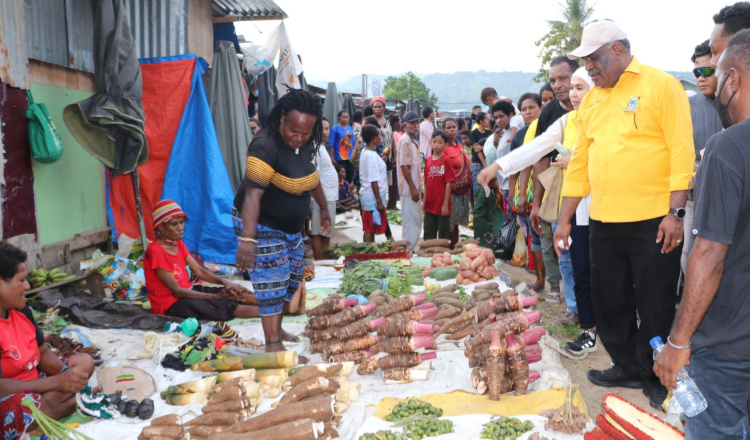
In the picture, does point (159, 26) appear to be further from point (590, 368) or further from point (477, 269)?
point (590, 368)

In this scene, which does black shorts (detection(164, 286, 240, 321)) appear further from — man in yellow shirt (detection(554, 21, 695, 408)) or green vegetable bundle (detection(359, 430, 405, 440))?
man in yellow shirt (detection(554, 21, 695, 408))

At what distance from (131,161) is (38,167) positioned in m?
0.93

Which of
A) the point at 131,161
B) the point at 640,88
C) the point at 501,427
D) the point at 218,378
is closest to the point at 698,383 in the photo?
the point at 501,427

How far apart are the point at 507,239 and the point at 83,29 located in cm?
623

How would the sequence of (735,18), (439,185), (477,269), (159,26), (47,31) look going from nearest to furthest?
(735,18) < (47,31) < (477,269) < (159,26) < (439,185)

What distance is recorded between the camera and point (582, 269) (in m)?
4.92


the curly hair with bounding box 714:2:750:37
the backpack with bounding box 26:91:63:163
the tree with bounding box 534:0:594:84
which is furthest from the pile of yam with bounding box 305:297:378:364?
the tree with bounding box 534:0:594:84

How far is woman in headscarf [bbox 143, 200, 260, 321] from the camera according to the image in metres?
5.52

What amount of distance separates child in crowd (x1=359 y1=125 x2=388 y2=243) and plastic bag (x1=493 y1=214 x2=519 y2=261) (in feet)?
6.54

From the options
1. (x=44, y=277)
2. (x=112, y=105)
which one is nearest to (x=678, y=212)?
(x=112, y=105)

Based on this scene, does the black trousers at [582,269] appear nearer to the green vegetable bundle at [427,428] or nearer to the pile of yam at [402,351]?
the pile of yam at [402,351]

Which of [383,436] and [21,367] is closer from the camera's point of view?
[383,436]

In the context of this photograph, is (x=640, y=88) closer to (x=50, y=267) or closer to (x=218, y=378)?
(x=218, y=378)

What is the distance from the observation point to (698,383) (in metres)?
2.13
